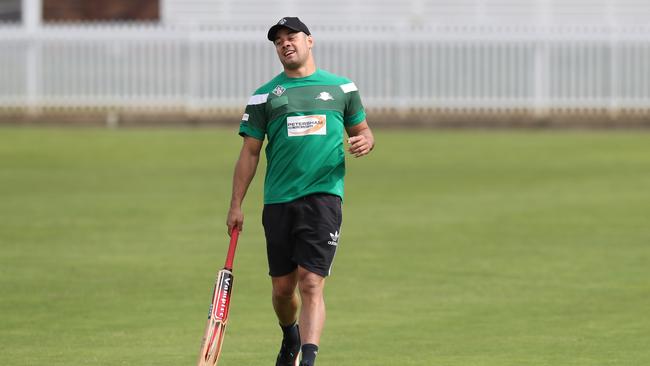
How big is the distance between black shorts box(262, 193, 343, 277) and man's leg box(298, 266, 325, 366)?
0.05m

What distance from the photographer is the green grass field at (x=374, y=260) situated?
10078 mm

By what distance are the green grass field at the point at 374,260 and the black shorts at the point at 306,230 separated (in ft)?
3.29

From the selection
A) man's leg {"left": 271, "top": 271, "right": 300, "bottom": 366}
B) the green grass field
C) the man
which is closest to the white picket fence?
the green grass field

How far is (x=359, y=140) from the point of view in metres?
8.55

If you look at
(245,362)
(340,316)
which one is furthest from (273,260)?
(340,316)

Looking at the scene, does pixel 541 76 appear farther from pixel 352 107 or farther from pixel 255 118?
pixel 255 118

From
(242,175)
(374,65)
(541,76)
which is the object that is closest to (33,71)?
(374,65)

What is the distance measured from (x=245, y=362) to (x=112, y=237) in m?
6.79

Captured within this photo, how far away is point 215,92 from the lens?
3111 centimetres

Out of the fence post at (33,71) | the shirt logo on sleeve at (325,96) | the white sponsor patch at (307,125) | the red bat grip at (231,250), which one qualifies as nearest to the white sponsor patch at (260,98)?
the white sponsor patch at (307,125)

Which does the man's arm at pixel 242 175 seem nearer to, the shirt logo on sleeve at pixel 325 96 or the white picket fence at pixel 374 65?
the shirt logo on sleeve at pixel 325 96

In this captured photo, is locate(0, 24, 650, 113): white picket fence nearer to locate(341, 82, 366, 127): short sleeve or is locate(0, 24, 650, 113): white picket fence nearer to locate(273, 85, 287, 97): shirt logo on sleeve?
locate(341, 82, 366, 127): short sleeve

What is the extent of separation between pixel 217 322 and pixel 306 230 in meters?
0.74

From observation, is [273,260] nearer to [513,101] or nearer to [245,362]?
[245,362]
